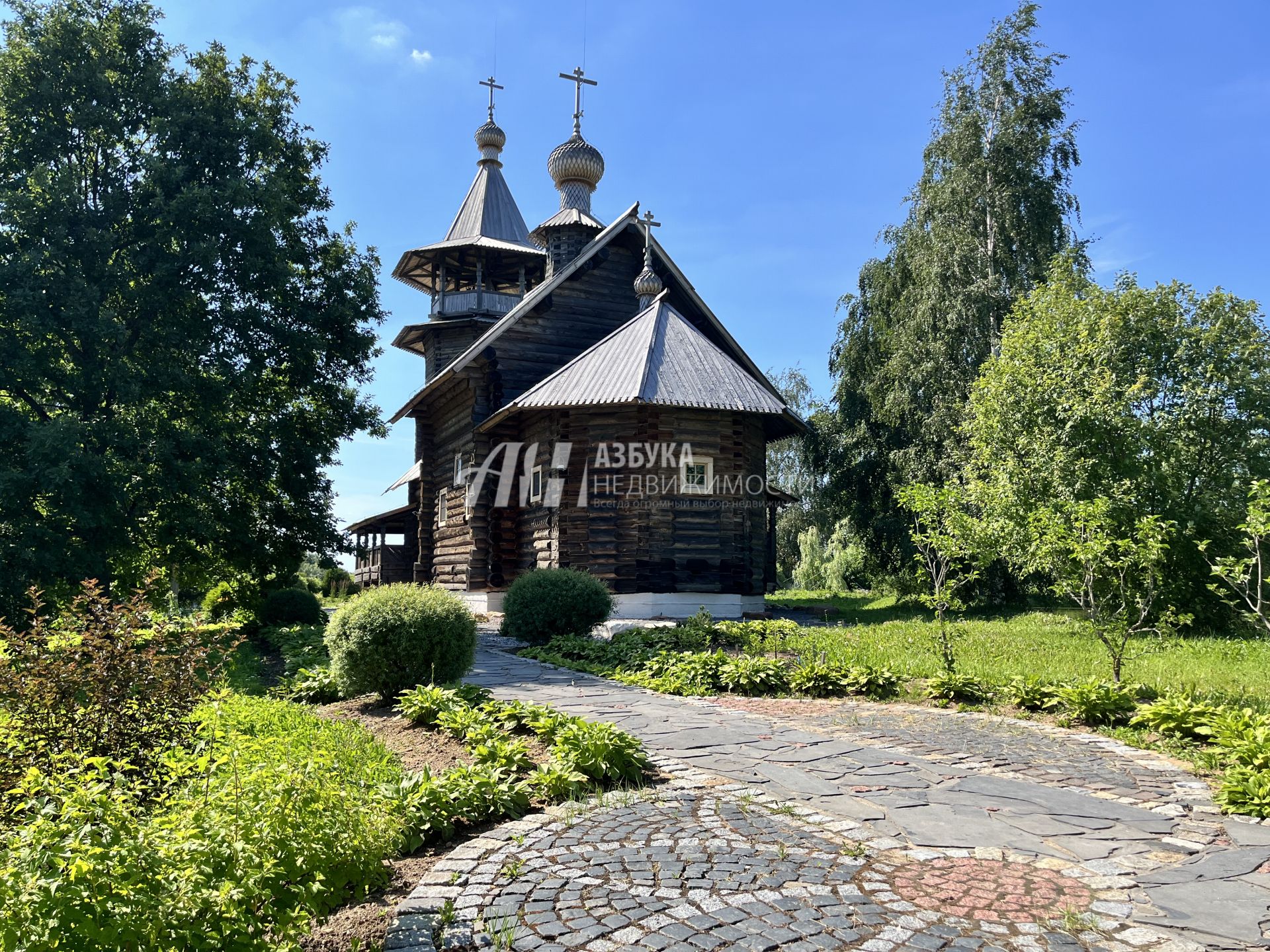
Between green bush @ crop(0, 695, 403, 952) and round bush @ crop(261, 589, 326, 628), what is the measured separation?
49.6 ft

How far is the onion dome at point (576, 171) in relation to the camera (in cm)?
2480

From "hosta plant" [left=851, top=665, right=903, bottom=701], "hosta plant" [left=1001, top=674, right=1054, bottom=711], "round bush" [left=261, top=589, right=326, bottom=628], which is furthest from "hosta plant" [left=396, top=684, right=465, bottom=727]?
"round bush" [left=261, top=589, right=326, bottom=628]

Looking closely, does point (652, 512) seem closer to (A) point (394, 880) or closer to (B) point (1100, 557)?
(B) point (1100, 557)

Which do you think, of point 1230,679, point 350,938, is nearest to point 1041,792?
point 350,938

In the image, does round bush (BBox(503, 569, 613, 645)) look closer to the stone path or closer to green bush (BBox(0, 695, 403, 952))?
the stone path

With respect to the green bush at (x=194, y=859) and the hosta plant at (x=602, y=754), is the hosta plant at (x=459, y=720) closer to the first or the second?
A: the hosta plant at (x=602, y=754)

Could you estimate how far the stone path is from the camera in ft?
10.6

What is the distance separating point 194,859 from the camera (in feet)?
9.04

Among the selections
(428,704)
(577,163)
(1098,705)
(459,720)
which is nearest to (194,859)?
(459,720)

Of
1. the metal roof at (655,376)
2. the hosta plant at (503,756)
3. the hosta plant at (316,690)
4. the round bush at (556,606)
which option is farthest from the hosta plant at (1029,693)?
the metal roof at (655,376)

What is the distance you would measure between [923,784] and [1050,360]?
578 inches

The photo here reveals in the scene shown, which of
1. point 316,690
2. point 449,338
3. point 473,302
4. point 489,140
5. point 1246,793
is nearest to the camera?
point 1246,793

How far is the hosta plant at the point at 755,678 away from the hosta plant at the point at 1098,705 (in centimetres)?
282

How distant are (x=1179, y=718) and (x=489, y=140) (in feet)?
95.7
